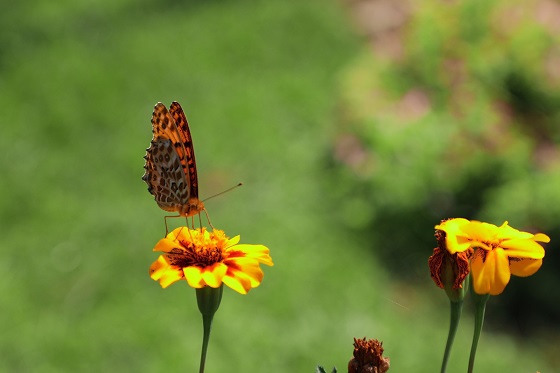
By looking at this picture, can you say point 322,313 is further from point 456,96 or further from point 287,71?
point 287,71

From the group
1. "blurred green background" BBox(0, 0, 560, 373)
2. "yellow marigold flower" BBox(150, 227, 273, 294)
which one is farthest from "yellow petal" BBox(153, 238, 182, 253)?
"blurred green background" BBox(0, 0, 560, 373)

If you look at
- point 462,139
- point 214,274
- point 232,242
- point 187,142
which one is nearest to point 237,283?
point 214,274

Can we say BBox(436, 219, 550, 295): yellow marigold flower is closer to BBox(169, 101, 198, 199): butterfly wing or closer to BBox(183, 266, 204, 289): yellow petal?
BBox(183, 266, 204, 289): yellow petal

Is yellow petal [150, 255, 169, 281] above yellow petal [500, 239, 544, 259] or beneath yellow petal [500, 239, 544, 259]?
beneath

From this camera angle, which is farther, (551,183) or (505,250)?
(551,183)

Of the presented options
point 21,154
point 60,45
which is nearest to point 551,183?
point 21,154

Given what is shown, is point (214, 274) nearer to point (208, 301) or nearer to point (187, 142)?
point (208, 301)
